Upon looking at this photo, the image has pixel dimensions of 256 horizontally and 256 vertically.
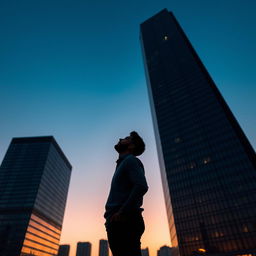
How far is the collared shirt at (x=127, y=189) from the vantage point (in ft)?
8.16

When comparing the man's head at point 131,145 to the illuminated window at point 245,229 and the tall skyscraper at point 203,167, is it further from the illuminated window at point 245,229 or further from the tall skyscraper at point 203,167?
the illuminated window at point 245,229

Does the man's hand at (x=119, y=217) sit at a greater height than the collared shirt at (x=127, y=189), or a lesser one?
lesser

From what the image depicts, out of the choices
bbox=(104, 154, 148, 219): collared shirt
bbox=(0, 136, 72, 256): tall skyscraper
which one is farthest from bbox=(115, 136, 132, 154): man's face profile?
bbox=(0, 136, 72, 256): tall skyscraper

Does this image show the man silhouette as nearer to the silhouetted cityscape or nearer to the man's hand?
the man's hand

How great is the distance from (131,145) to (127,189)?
2.80 feet

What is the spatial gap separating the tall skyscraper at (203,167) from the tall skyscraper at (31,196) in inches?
2685

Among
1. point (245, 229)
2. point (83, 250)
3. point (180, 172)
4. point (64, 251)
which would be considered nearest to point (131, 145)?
point (245, 229)

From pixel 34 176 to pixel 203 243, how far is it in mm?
92209

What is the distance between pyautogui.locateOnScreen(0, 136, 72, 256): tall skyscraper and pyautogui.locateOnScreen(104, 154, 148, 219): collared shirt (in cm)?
10898

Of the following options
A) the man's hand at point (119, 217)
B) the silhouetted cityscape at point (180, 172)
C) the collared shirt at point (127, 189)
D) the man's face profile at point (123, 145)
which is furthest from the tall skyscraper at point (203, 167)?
the man's hand at point (119, 217)

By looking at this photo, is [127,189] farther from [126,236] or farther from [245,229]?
[245,229]

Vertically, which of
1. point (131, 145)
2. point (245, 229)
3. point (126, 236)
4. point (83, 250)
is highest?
point (83, 250)

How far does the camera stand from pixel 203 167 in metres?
72.0

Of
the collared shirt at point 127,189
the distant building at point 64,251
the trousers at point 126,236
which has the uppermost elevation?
the distant building at point 64,251
